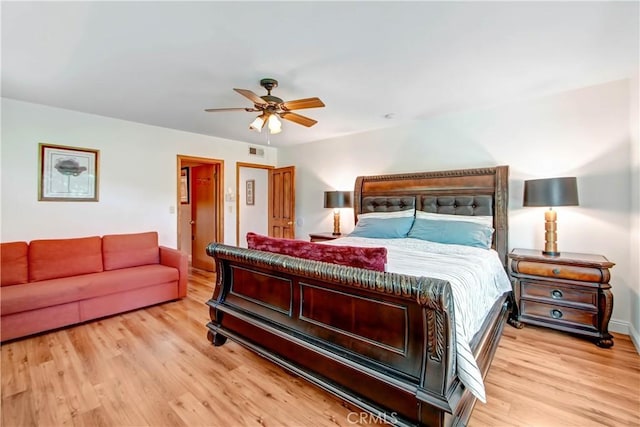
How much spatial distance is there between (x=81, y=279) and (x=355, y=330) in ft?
10.4

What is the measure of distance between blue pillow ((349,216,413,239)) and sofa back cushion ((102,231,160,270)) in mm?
2810

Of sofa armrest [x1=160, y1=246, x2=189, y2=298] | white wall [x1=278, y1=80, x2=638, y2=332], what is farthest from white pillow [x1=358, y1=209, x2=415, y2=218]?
sofa armrest [x1=160, y1=246, x2=189, y2=298]

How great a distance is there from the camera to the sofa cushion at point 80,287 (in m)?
2.67

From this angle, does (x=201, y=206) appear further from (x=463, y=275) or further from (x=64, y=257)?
(x=463, y=275)

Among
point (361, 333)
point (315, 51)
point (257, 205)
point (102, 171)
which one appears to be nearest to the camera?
point (361, 333)

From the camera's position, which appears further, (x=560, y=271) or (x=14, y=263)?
(x=14, y=263)

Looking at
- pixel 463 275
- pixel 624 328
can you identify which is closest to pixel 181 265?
pixel 463 275

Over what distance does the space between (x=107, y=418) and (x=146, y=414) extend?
22 centimetres

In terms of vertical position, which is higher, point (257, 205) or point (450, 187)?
point (450, 187)

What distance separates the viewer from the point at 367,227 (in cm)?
382

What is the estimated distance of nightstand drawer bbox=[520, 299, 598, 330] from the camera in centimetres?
263

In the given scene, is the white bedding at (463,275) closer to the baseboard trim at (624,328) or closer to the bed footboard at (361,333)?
the bed footboard at (361,333)

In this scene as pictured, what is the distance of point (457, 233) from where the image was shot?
3.15 m

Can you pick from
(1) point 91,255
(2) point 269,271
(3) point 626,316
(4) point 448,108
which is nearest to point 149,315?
(1) point 91,255
